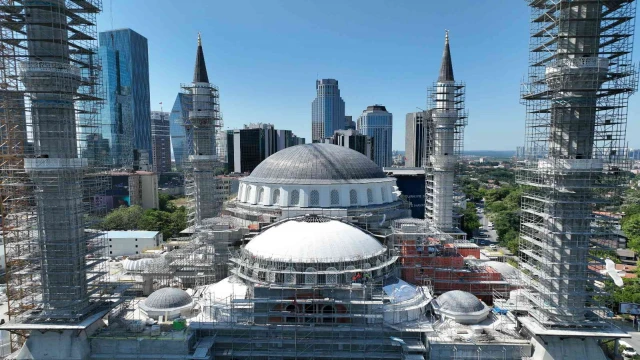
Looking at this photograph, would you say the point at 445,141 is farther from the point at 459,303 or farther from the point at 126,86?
the point at 126,86

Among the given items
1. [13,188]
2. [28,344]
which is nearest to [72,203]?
[13,188]

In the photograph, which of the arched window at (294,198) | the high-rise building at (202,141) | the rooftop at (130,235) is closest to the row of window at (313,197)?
the arched window at (294,198)

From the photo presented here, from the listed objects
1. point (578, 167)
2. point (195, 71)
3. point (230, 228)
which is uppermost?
point (195, 71)

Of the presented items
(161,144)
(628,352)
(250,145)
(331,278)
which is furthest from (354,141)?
(161,144)

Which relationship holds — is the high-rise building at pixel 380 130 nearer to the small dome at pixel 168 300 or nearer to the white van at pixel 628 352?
the white van at pixel 628 352

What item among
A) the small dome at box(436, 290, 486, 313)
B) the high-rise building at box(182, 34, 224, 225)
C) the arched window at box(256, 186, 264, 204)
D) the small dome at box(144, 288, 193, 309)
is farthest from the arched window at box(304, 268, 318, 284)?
the high-rise building at box(182, 34, 224, 225)

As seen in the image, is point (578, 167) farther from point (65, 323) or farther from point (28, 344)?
point (28, 344)

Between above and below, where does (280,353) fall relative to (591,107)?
below
